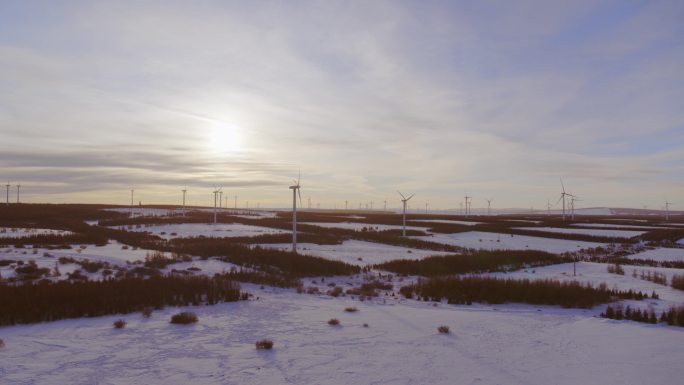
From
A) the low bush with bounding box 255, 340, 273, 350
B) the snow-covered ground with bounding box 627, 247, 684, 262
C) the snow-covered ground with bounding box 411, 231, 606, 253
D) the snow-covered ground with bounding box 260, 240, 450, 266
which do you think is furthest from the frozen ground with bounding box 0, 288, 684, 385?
the snow-covered ground with bounding box 411, 231, 606, 253

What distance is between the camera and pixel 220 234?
49.6 meters

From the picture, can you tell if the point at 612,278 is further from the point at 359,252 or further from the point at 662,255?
the point at 662,255

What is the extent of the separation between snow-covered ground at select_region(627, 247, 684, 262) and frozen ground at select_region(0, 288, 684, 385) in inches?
1156

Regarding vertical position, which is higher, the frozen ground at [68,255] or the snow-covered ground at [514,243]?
the frozen ground at [68,255]

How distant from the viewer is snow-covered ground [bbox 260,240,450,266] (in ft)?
110

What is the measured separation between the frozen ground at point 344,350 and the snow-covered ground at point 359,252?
1738cm

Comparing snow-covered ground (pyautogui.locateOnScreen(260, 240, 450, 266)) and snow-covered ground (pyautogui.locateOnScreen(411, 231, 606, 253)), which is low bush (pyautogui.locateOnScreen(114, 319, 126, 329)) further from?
snow-covered ground (pyautogui.locateOnScreen(411, 231, 606, 253))

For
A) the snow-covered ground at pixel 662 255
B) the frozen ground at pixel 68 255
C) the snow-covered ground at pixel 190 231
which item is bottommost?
the snow-covered ground at pixel 662 255

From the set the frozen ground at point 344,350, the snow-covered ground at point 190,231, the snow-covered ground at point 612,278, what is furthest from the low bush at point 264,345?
the snow-covered ground at point 190,231

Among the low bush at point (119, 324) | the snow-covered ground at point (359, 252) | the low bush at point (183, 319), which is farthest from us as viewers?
the snow-covered ground at point (359, 252)

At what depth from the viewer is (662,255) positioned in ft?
133

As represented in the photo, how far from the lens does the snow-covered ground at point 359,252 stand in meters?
33.5

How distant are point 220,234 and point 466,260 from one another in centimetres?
2830

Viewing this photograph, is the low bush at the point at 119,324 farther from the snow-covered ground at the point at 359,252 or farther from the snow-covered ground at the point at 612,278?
the snow-covered ground at the point at 359,252
